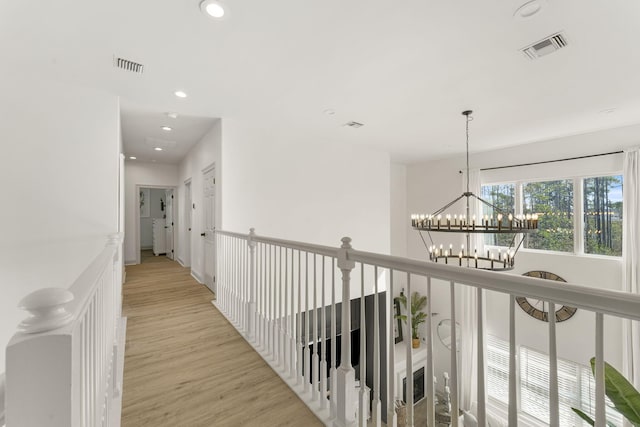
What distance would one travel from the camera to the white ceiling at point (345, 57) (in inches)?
74.1

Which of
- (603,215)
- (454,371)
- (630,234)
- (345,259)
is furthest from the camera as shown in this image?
(603,215)

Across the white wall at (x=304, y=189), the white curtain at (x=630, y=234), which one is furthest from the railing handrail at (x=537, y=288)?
the white curtain at (x=630, y=234)

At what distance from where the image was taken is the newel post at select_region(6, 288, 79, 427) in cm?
53

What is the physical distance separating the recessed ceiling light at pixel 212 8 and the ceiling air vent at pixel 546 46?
7.70ft

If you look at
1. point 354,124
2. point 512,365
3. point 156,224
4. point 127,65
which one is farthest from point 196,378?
point 156,224

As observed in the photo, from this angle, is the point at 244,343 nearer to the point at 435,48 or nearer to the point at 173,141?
the point at 435,48

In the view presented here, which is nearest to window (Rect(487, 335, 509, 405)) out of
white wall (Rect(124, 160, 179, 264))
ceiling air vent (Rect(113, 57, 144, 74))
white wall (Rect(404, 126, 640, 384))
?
white wall (Rect(404, 126, 640, 384))

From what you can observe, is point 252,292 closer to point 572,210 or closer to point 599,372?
point 599,372

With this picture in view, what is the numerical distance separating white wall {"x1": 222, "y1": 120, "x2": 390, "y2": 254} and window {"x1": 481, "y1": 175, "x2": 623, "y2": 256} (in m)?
2.30

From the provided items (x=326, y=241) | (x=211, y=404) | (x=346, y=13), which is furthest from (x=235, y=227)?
(x=346, y=13)

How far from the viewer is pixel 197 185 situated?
532cm

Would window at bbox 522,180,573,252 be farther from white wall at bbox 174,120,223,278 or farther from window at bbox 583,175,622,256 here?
white wall at bbox 174,120,223,278

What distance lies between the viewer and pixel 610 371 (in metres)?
0.95

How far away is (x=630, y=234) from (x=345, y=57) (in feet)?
15.5
